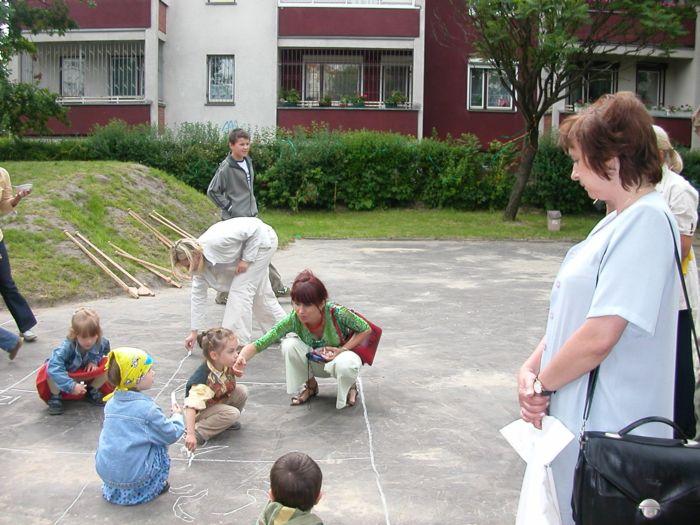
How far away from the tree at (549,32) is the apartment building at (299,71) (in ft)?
15.6

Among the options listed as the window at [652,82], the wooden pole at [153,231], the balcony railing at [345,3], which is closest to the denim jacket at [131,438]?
the wooden pole at [153,231]

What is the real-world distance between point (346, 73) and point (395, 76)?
1712 millimetres

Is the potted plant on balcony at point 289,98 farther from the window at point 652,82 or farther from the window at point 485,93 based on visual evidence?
the window at point 652,82

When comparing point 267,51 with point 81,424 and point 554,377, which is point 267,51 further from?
point 554,377

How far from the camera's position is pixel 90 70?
27453 mm

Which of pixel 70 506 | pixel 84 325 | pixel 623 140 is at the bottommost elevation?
pixel 70 506

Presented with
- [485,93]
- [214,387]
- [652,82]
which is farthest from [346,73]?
[214,387]

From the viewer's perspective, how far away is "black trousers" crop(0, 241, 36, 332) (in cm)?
733

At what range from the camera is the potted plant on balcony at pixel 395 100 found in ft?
85.9

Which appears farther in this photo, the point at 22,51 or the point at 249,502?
the point at 22,51

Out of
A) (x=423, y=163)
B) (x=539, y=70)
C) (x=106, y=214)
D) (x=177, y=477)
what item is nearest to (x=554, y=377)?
(x=177, y=477)

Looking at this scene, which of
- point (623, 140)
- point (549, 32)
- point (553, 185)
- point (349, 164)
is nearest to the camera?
point (623, 140)

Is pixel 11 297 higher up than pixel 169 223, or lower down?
lower down

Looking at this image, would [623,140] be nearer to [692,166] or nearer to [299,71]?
[692,166]
